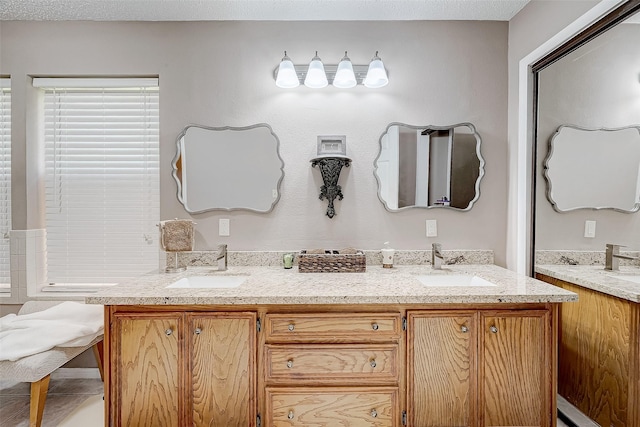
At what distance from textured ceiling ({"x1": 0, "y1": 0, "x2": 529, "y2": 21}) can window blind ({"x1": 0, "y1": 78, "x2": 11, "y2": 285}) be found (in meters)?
0.53

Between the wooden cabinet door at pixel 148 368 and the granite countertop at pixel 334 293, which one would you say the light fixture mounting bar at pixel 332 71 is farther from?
the wooden cabinet door at pixel 148 368

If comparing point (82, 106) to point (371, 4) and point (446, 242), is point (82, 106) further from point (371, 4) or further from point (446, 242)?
point (446, 242)

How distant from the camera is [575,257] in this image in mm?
1899

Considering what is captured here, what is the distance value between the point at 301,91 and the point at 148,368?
5.99 feet

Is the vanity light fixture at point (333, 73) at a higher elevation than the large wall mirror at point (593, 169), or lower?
higher

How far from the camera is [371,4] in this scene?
6.98 ft

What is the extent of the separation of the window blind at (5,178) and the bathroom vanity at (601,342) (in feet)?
11.7

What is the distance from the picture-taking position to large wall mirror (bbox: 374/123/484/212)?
2.27 meters

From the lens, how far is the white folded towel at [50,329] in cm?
177

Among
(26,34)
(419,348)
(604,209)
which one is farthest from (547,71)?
(26,34)

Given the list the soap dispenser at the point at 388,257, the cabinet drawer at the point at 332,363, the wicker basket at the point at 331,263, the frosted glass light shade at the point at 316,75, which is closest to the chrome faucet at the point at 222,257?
the wicker basket at the point at 331,263

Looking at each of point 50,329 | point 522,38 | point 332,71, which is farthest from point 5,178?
point 522,38

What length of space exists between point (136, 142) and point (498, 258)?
2652 millimetres

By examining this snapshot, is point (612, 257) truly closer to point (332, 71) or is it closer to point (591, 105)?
point (591, 105)
